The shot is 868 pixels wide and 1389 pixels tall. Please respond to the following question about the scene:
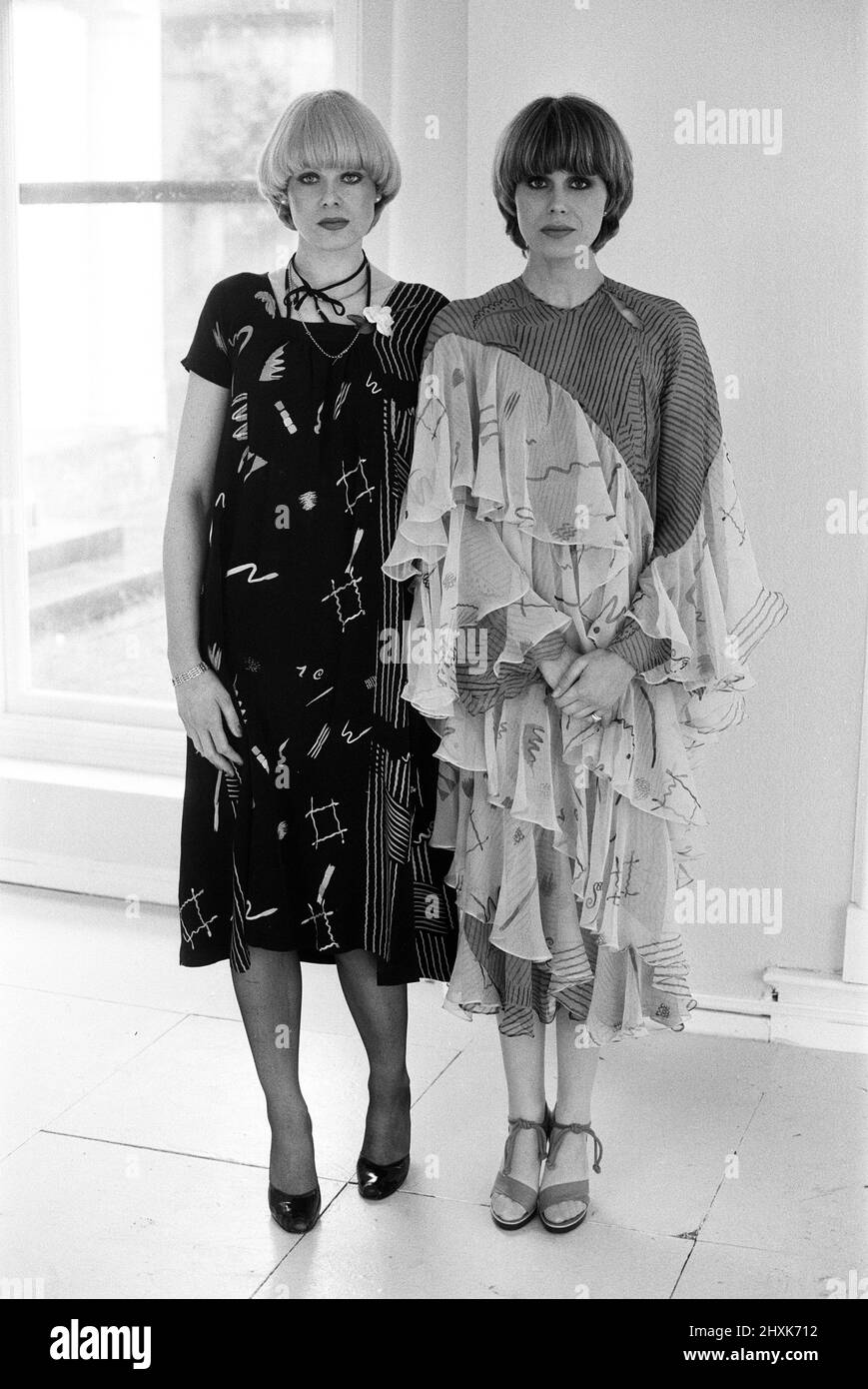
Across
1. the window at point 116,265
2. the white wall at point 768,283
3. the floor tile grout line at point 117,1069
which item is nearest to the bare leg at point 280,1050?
the floor tile grout line at point 117,1069

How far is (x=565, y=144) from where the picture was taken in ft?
5.85

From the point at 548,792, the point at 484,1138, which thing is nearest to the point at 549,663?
the point at 548,792

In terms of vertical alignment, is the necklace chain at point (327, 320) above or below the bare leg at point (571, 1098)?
above

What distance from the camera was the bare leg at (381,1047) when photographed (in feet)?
6.61

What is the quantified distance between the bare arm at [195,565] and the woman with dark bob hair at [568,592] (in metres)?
0.26

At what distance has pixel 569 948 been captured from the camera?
1.94 m

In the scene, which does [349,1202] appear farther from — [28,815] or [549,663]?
[28,815]

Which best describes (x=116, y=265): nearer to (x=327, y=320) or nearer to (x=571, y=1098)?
(x=327, y=320)

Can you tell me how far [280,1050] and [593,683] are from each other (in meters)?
0.66

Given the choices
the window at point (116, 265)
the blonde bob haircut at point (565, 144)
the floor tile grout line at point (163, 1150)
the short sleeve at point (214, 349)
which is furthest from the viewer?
the window at point (116, 265)

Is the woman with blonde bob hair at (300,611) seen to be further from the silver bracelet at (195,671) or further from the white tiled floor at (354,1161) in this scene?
the white tiled floor at (354,1161)

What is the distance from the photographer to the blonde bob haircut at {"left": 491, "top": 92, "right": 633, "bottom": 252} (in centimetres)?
179

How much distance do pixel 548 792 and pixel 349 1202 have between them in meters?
0.67
